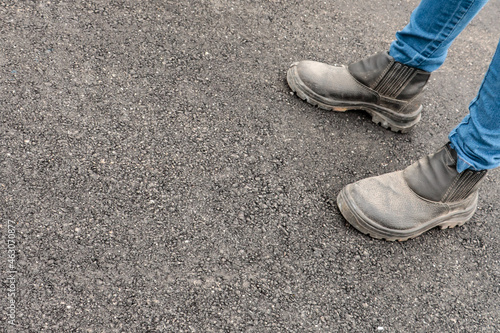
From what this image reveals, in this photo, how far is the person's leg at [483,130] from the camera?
1607 millimetres

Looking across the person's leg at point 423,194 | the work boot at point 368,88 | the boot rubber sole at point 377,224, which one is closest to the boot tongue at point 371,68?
the work boot at point 368,88

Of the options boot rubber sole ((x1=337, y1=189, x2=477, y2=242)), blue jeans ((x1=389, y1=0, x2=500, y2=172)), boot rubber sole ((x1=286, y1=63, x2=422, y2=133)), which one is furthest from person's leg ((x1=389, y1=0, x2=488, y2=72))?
boot rubber sole ((x1=337, y1=189, x2=477, y2=242))

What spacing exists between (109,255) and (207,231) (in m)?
0.38

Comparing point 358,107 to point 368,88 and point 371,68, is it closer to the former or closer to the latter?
point 368,88

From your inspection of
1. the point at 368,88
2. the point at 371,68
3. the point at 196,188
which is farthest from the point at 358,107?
the point at 196,188

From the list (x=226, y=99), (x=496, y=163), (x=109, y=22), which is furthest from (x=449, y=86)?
(x=109, y=22)

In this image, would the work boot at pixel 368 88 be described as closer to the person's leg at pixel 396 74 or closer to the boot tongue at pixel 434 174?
the person's leg at pixel 396 74

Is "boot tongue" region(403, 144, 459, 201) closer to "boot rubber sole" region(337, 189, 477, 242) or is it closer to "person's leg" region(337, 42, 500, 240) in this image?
"person's leg" region(337, 42, 500, 240)

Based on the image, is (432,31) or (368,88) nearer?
(432,31)

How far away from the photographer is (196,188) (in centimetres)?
188

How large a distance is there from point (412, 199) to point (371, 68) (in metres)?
0.73

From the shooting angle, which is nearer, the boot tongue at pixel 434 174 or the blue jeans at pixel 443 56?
the blue jeans at pixel 443 56

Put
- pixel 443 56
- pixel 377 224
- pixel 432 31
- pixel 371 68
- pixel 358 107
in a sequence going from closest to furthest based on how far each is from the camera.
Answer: pixel 377 224 → pixel 432 31 → pixel 443 56 → pixel 371 68 → pixel 358 107

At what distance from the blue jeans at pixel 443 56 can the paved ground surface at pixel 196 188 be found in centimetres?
43
